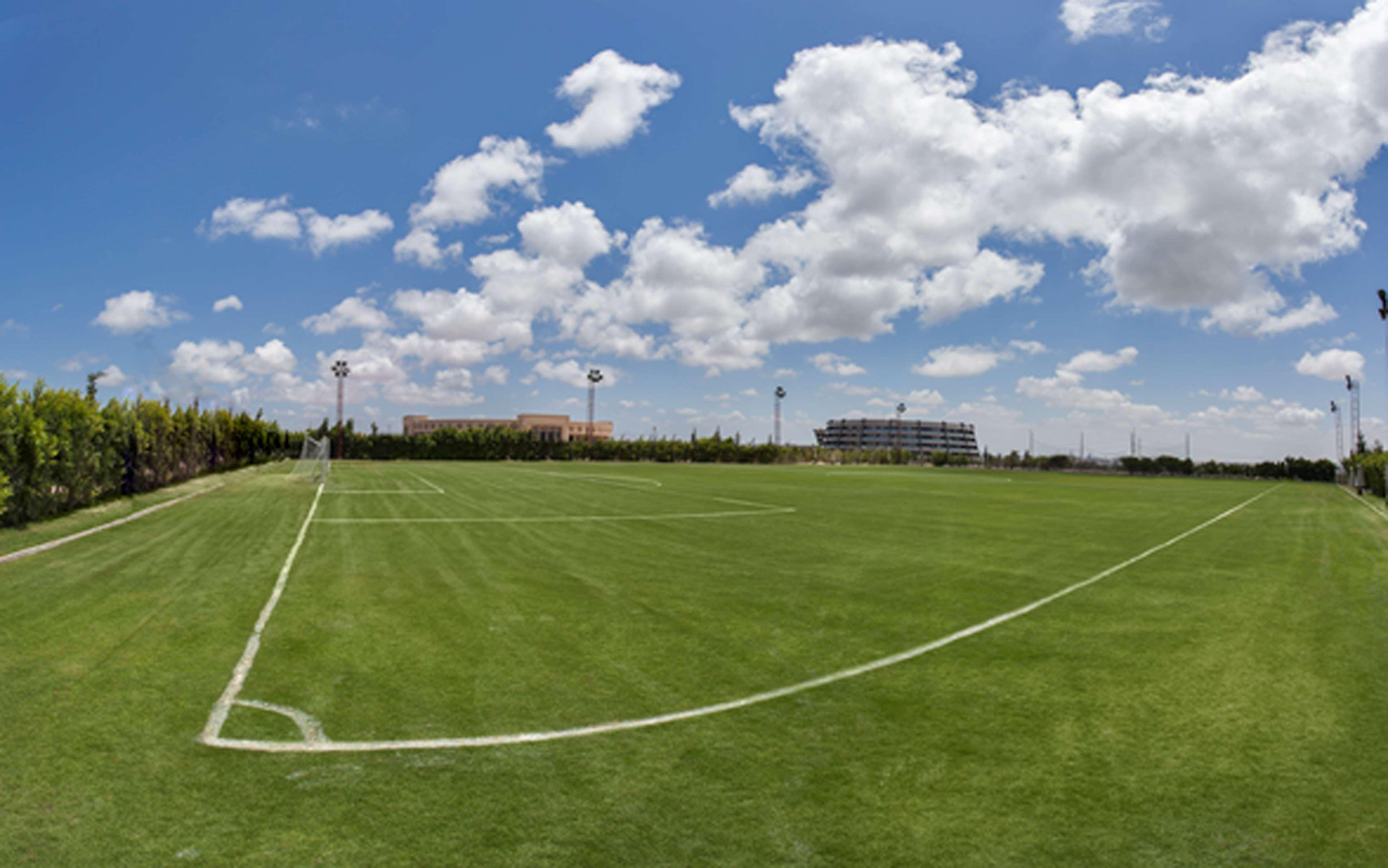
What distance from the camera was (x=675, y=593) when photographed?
9.24 m

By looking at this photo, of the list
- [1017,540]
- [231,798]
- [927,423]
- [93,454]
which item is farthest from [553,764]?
[927,423]

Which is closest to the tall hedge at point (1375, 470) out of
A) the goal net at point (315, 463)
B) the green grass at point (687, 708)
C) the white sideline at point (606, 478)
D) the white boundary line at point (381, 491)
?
the white sideline at point (606, 478)

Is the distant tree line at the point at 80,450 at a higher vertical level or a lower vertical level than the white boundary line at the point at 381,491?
higher

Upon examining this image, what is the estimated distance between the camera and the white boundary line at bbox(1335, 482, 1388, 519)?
2626cm

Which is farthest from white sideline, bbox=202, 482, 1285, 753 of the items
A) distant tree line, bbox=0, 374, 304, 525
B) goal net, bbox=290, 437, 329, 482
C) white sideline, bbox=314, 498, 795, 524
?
goal net, bbox=290, 437, 329, 482

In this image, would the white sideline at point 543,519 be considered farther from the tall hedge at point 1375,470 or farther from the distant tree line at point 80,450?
the tall hedge at point 1375,470

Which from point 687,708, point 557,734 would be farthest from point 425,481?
point 557,734

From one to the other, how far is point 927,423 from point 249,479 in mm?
168671

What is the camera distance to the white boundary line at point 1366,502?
86.2ft

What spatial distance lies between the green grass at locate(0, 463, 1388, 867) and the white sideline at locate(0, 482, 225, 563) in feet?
1.29

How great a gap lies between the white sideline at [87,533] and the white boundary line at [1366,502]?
3583 cm

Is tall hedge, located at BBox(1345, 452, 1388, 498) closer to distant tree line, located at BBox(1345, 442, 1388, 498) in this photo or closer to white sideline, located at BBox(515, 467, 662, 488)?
distant tree line, located at BBox(1345, 442, 1388, 498)

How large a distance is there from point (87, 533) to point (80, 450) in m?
4.75

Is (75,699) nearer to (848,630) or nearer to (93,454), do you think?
(848,630)
